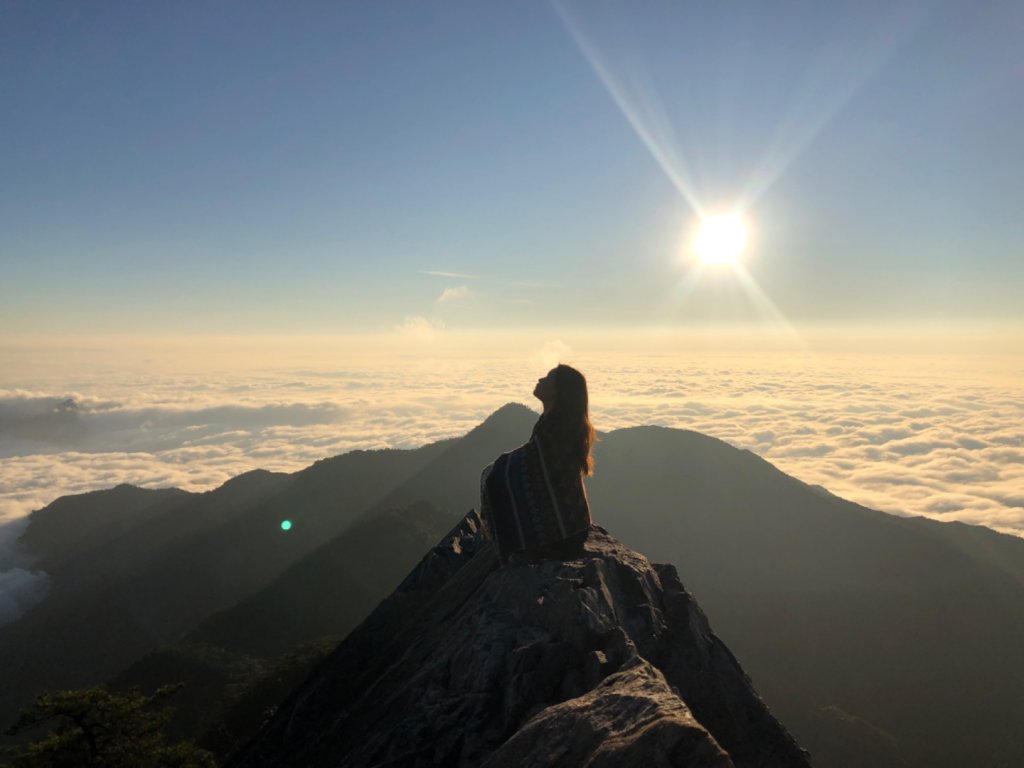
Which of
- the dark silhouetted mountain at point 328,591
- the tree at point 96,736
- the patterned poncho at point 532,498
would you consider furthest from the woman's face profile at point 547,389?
the dark silhouetted mountain at point 328,591

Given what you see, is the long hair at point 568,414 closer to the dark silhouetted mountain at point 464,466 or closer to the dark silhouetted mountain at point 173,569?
the dark silhouetted mountain at point 464,466

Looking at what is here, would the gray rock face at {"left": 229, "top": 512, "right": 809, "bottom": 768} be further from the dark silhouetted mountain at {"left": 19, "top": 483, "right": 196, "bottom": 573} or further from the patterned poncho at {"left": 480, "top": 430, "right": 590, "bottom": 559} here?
the dark silhouetted mountain at {"left": 19, "top": 483, "right": 196, "bottom": 573}

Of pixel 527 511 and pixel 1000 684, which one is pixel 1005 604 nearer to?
pixel 1000 684

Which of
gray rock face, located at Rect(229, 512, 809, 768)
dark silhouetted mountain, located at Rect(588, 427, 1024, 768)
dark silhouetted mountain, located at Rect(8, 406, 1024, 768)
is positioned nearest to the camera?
gray rock face, located at Rect(229, 512, 809, 768)

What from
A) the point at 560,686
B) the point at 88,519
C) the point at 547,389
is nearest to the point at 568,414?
the point at 547,389

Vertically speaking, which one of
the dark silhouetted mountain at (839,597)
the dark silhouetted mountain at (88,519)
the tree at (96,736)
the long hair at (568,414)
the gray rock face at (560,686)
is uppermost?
the long hair at (568,414)

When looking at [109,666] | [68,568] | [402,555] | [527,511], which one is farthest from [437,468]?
[527,511]

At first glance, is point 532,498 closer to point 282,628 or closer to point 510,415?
point 282,628

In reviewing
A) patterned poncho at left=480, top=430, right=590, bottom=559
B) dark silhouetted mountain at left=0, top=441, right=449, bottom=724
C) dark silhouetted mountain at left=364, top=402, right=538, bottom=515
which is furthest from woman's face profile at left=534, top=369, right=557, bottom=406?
dark silhouetted mountain at left=0, top=441, right=449, bottom=724
